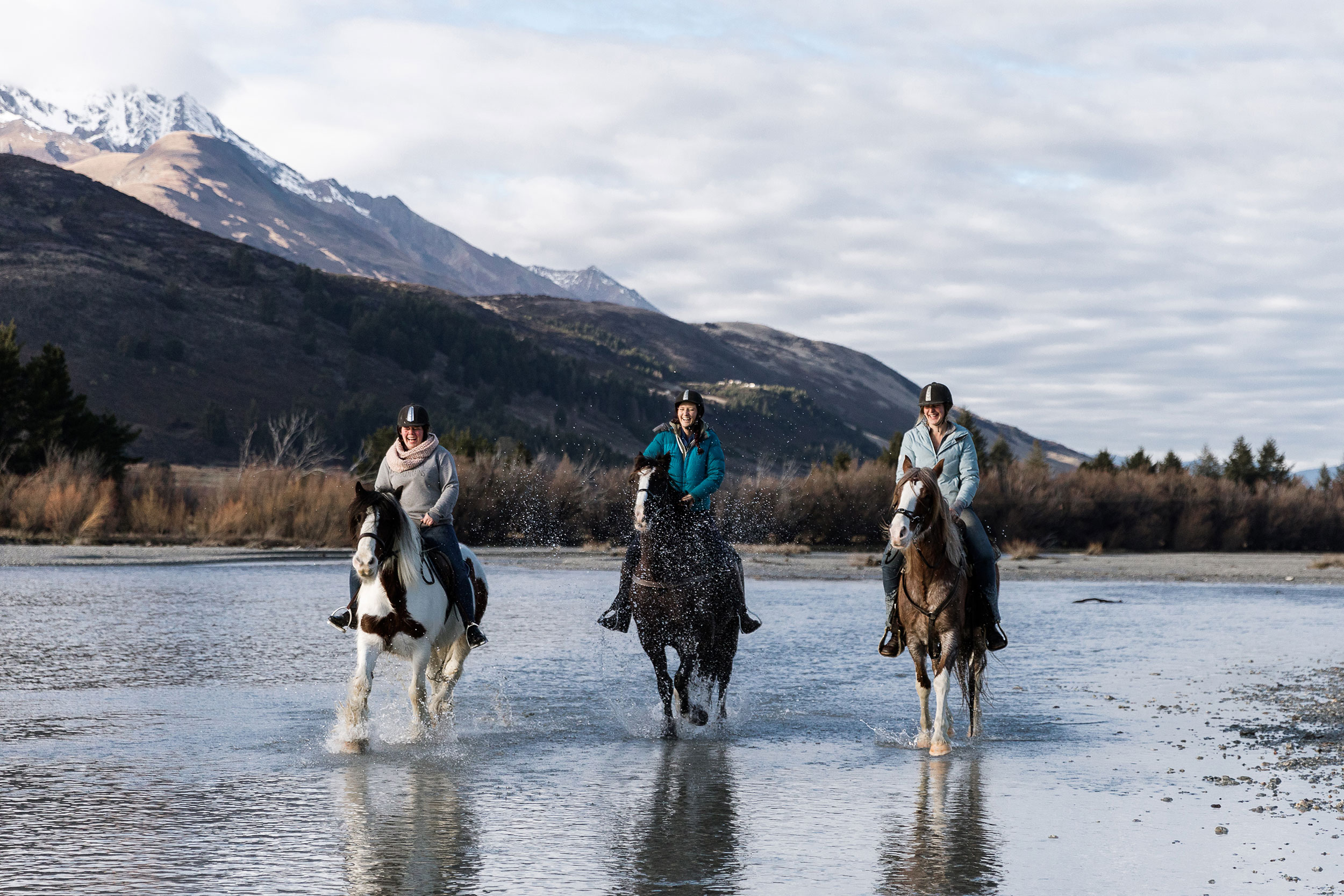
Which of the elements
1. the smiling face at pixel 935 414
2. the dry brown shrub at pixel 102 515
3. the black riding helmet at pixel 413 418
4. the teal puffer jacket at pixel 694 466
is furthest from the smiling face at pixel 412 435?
the dry brown shrub at pixel 102 515

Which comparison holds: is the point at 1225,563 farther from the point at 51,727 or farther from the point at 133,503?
the point at 51,727

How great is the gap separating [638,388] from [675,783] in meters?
132

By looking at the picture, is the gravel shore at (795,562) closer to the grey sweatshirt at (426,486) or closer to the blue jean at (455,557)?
the blue jean at (455,557)

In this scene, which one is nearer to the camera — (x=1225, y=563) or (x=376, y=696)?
(x=376, y=696)

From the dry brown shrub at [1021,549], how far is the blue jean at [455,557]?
30.6 metres

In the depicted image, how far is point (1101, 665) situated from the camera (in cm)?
1462

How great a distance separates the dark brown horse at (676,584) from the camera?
9211 mm

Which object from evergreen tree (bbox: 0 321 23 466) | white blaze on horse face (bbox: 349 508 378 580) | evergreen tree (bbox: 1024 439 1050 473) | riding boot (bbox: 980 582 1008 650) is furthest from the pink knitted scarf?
evergreen tree (bbox: 1024 439 1050 473)

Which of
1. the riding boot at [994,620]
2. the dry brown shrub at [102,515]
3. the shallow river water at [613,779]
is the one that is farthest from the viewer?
the dry brown shrub at [102,515]

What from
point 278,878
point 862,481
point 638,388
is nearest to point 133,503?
point 862,481

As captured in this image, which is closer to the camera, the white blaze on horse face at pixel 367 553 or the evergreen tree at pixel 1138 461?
the white blaze on horse face at pixel 367 553

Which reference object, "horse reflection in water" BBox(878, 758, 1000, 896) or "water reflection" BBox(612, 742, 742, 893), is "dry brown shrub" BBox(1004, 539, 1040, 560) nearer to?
"water reflection" BBox(612, 742, 742, 893)

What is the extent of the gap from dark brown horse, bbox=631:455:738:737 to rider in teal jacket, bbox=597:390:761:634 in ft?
0.14

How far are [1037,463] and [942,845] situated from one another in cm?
4642
